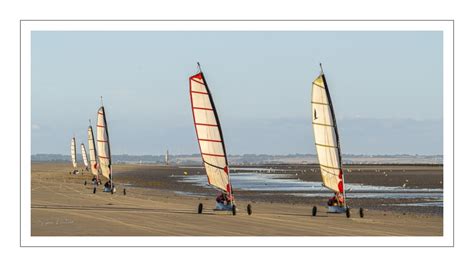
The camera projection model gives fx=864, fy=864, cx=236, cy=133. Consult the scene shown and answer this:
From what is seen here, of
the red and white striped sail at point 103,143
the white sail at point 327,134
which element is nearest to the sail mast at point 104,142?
the red and white striped sail at point 103,143

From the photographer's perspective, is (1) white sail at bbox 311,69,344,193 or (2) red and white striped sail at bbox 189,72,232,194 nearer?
(2) red and white striped sail at bbox 189,72,232,194

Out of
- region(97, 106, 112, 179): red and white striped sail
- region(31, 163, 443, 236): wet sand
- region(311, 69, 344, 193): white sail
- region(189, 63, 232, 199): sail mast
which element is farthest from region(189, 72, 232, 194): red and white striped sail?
region(97, 106, 112, 179): red and white striped sail

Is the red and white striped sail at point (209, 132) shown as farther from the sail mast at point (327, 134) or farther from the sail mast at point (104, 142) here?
the sail mast at point (104, 142)

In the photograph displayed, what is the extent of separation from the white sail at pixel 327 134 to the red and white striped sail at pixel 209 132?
4.02 m

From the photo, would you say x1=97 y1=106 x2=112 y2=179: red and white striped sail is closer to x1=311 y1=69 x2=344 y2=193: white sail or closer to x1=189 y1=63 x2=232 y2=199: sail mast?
x1=189 y1=63 x2=232 y2=199: sail mast

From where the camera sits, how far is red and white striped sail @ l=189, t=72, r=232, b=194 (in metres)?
31.3

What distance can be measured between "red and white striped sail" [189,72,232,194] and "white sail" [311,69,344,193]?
4.02 metres

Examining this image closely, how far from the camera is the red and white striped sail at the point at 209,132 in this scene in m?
31.3

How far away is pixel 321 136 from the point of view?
33.1 metres

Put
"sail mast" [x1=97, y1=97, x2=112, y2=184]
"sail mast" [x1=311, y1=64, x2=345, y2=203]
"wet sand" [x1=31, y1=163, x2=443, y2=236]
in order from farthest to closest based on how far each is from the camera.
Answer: "sail mast" [x1=97, y1=97, x2=112, y2=184] < "sail mast" [x1=311, y1=64, x2=345, y2=203] < "wet sand" [x1=31, y1=163, x2=443, y2=236]

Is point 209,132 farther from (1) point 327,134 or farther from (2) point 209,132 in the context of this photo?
(1) point 327,134
